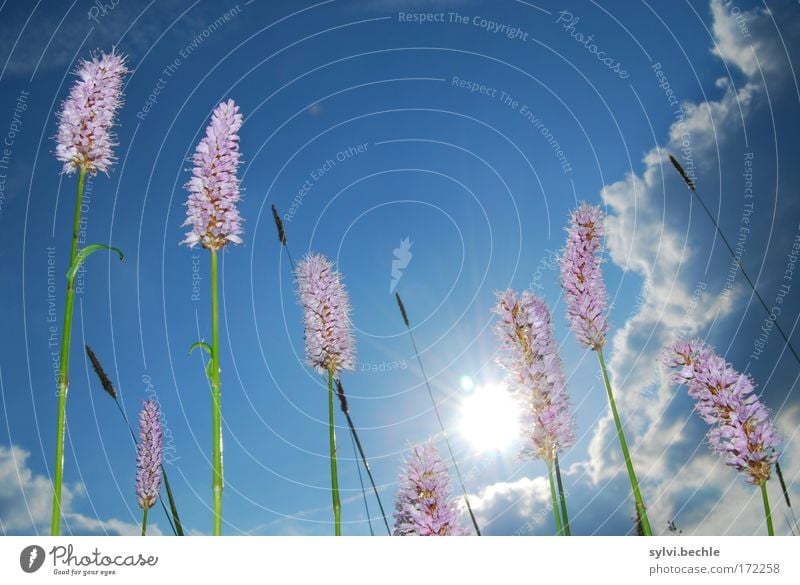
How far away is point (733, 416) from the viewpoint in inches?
123

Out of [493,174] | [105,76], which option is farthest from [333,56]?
[105,76]

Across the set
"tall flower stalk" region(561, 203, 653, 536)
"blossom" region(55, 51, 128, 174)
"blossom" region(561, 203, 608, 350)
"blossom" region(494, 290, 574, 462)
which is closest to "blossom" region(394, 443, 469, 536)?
"blossom" region(494, 290, 574, 462)

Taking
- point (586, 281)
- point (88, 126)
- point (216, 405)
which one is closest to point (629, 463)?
point (586, 281)

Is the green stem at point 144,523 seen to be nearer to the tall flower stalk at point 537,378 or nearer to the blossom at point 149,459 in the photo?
the blossom at point 149,459

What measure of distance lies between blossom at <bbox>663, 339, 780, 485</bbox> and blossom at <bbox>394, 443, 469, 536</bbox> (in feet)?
4.69

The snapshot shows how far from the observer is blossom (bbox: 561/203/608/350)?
137 inches

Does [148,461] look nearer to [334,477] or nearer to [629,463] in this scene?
[334,477]

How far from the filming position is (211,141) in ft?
9.74

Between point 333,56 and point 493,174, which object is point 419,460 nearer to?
point 493,174

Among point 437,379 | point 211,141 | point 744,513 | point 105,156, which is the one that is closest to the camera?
point 211,141

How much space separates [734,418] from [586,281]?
1.03 metres

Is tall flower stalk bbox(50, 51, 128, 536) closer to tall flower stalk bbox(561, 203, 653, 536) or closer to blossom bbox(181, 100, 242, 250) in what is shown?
blossom bbox(181, 100, 242, 250)

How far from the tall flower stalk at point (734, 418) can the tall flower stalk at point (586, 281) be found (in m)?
0.48
